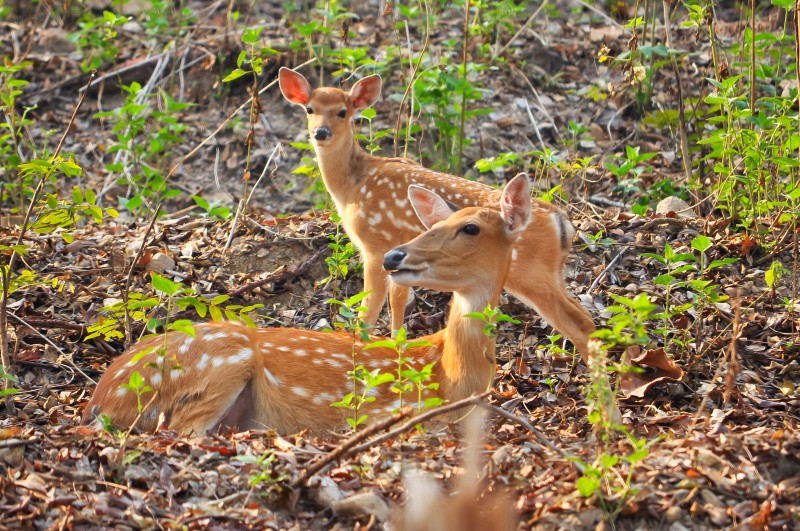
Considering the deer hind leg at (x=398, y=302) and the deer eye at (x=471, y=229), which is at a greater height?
the deer eye at (x=471, y=229)

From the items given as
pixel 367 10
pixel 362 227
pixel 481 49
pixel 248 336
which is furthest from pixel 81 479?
pixel 367 10

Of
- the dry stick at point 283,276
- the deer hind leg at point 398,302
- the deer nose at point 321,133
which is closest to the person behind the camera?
the deer hind leg at point 398,302

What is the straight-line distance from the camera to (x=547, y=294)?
6199 mm

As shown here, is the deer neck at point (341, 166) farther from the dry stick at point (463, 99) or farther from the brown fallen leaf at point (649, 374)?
the brown fallen leaf at point (649, 374)

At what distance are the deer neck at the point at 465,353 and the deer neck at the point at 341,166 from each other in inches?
87.5

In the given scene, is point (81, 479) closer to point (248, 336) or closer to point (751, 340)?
point (248, 336)

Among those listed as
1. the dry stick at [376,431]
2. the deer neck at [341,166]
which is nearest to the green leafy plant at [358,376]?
the dry stick at [376,431]

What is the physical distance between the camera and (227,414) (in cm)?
514

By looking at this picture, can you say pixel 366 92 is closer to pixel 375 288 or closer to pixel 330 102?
pixel 330 102

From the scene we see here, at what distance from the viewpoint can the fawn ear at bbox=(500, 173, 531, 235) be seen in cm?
543

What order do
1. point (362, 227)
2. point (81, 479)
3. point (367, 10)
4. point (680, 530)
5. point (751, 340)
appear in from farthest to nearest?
point (367, 10)
point (362, 227)
point (751, 340)
point (81, 479)
point (680, 530)

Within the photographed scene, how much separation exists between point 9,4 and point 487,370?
316 inches

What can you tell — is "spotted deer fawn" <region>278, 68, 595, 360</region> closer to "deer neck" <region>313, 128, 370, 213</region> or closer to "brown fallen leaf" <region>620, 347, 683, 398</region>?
"deer neck" <region>313, 128, 370, 213</region>

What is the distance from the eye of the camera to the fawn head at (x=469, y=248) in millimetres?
5285
